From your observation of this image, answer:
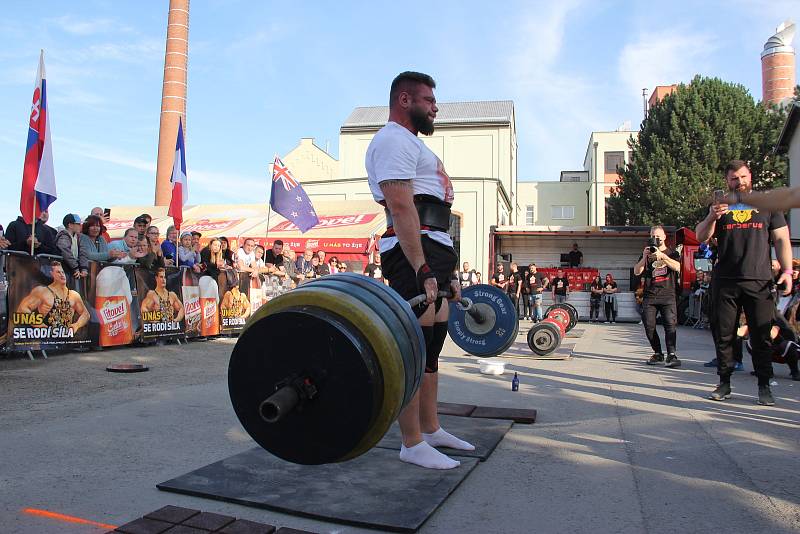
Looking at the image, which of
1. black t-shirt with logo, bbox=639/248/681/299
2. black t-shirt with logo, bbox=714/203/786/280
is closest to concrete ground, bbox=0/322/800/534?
black t-shirt with logo, bbox=714/203/786/280

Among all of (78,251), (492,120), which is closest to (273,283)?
(78,251)

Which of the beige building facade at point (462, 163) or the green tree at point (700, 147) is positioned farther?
the beige building facade at point (462, 163)

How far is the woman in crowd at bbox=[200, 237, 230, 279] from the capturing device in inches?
412

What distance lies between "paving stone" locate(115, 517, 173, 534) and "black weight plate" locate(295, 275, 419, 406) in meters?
0.98

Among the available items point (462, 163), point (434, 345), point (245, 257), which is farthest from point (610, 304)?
point (434, 345)

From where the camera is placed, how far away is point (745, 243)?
5.10 m

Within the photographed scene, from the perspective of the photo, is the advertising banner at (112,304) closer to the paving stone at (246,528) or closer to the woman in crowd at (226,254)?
the woman in crowd at (226,254)

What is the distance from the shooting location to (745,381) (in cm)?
665

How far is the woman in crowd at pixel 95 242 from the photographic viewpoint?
26.4 feet

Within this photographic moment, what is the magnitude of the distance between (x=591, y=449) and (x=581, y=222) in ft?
146

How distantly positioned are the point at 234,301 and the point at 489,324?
6939 mm

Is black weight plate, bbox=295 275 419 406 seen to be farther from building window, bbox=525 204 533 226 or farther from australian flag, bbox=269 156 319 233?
building window, bbox=525 204 533 226

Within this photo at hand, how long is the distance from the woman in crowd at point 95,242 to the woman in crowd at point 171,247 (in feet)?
4.62

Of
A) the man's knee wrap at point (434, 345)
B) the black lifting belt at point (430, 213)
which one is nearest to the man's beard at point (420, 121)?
the black lifting belt at point (430, 213)
